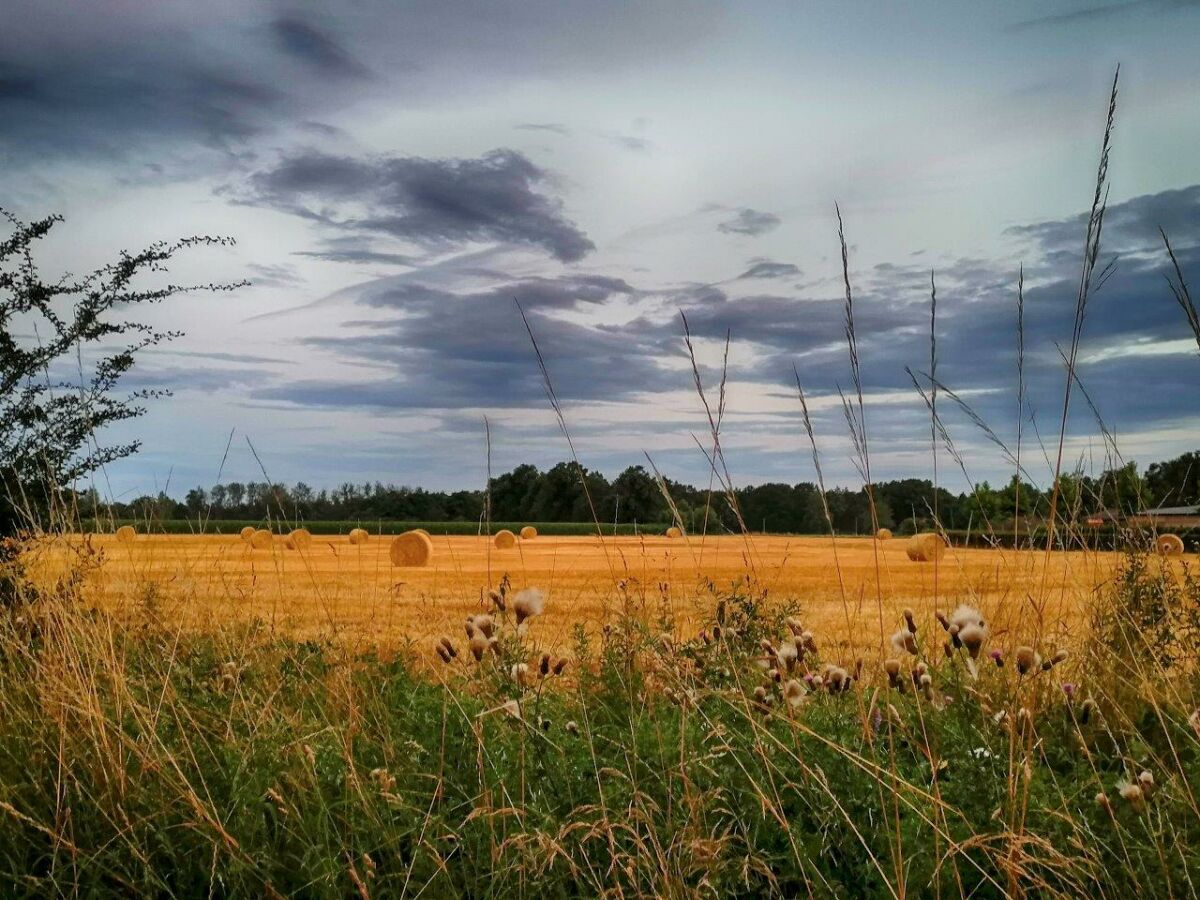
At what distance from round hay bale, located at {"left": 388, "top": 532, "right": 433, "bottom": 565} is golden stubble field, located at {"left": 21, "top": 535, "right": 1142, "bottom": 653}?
462 mm

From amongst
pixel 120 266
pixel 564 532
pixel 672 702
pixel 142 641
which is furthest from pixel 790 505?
pixel 564 532

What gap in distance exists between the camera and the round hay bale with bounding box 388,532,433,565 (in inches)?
882

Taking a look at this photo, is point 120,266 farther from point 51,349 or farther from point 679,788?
point 679,788

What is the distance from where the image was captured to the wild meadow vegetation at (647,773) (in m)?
2.53

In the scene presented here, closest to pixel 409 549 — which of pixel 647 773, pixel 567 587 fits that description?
pixel 567 587

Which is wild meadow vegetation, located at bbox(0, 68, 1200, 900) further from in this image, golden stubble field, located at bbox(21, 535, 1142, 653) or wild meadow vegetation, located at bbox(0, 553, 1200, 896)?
golden stubble field, located at bbox(21, 535, 1142, 653)

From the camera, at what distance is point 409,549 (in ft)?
73.8

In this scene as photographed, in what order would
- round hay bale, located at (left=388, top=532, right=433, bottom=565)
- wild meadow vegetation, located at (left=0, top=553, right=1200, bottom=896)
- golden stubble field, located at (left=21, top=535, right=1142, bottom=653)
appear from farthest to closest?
round hay bale, located at (left=388, top=532, right=433, bottom=565) < golden stubble field, located at (left=21, top=535, right=1142, bottom=653) < wild meadow vegetation, located at (left=0, top=553, right=1200, bottom=896)

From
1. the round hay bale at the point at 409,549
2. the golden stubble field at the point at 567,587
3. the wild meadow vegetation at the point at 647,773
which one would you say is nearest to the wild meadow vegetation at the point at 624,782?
the wild meadow vegetation at the point at 647,773

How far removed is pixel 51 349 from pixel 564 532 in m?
29.5

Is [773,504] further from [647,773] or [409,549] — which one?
[409,549]

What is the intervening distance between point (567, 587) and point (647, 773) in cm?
1120

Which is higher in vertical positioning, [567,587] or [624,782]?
[624,782]

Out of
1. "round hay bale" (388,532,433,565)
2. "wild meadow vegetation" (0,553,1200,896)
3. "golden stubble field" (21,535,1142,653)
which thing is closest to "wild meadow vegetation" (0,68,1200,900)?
"wild meadow vegetation" (0,553,1200,896)
